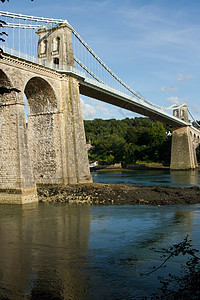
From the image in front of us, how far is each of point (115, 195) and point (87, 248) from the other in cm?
740

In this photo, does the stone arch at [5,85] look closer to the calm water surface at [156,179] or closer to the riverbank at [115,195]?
the riverbank at [115,195]

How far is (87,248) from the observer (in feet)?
23.1

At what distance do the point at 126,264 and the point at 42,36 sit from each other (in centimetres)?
1742

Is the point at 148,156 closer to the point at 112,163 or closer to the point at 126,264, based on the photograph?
the point at 112,163

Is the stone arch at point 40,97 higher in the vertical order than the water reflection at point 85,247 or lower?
higher

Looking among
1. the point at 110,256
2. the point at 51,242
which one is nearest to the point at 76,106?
the point at 51,242

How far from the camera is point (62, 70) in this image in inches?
720

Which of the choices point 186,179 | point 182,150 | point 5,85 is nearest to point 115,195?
point 5,85

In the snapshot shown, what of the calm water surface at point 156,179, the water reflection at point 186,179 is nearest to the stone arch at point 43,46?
the calm water surface at point 156,179

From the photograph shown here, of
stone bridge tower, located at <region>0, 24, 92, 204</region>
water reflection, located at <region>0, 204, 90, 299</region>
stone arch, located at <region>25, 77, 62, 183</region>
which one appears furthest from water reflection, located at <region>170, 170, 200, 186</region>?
water reflection, located at <region>0, 204, 90, 299</region>

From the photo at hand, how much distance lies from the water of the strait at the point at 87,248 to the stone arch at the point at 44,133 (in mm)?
5397

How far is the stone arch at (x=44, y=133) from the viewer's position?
698 inches

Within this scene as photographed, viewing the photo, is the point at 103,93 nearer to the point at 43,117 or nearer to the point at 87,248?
the point at 43,117

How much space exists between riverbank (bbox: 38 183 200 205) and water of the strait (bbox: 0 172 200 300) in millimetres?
1038
